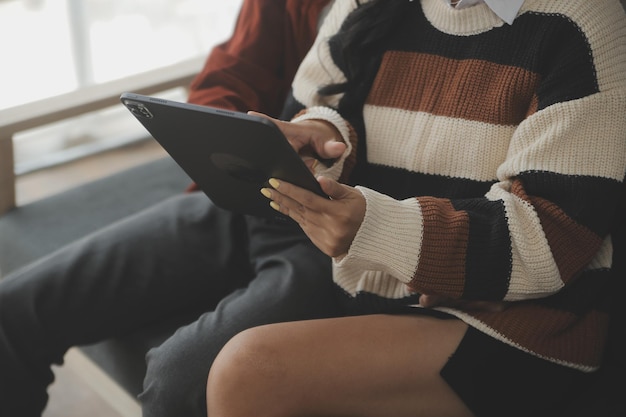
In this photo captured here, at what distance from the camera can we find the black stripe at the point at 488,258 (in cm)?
A: 98

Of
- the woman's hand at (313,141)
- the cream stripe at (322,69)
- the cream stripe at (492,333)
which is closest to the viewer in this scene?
the cream stripe at (492,333)

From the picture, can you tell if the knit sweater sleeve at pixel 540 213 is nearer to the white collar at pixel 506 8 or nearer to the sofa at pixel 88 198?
the white collar at pixel 506 8

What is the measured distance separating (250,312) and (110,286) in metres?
0.25

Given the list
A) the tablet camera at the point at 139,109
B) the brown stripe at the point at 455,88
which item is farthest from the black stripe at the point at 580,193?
the tablet camera at the point at 139,109

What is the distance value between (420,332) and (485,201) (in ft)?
0.61

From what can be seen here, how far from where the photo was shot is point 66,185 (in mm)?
2498

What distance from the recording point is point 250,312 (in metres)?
1.12

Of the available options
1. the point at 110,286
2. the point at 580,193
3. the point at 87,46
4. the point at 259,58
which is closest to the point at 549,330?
the point at 580,193

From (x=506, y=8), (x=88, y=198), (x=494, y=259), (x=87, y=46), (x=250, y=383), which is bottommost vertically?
(x=87, y=46)

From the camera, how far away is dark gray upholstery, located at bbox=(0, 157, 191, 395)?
49.3 inches

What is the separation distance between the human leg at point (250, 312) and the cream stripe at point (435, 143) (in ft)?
0.63

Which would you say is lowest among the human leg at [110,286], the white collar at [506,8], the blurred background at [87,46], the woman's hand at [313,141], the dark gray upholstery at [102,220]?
the blurred background at [87,46]

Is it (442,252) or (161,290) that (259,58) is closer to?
(161,290)

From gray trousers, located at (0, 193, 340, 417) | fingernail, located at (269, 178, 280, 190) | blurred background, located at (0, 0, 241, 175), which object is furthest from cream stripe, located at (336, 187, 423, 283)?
blurred background, located at (0, 0, 241, 175)
